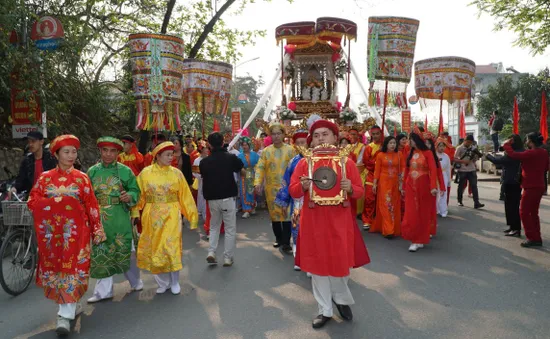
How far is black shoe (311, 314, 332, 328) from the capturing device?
3.84m

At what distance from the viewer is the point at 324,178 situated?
3797mm

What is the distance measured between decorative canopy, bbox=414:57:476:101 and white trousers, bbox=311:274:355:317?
7314 millimetres

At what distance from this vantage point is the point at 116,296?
4895 millimetres

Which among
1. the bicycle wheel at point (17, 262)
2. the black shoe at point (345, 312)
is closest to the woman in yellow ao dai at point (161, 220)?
the bicycle wheel at point (17, 262)

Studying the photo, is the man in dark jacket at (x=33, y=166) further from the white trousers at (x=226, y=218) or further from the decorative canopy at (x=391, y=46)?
the decorative canopy at (x=391, y=46)

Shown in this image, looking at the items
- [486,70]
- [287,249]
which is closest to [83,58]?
[287,249]

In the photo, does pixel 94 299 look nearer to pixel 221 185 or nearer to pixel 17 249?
pixel 17 249

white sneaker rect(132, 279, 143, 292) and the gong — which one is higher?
the gong

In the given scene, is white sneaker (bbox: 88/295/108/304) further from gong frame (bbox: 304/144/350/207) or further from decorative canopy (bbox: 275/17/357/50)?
decorative canopy (bbox: 275/17/357/50)

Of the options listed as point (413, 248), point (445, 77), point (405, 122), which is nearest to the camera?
point (413, 248)

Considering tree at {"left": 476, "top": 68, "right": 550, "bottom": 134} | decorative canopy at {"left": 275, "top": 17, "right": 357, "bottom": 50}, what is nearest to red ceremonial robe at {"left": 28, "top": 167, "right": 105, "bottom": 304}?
decorative canopy at {"left": 275, "top": 17, "right": 357, "bottom": 50}

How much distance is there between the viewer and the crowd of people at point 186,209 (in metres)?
3.91

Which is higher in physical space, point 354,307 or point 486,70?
point 486,70

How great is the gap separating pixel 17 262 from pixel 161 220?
168 cm
